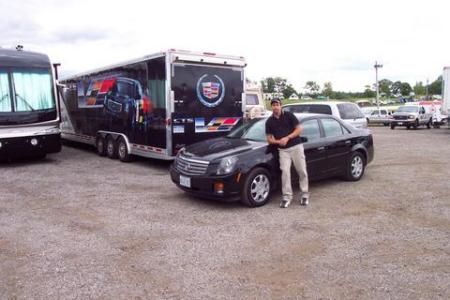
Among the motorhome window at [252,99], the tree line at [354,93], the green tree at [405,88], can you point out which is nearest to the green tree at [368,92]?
the tree line at [354,93]

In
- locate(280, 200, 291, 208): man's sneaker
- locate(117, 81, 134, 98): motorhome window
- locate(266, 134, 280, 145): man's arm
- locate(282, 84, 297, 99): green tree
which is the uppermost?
locate(282, 84, 297, 99): green tree

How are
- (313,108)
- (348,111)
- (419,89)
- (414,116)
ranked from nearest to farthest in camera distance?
1. (348,111)
2. (313,108)
3. (414,116)
4. (419,89)

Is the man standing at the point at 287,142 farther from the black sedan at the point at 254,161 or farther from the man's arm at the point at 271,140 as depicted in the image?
the black sedan at the point at 254,161

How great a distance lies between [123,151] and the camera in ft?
38.4

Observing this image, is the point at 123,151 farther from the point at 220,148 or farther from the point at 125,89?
the point at 220,148

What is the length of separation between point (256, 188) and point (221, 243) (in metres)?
1.73

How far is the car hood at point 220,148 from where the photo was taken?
6.79 m

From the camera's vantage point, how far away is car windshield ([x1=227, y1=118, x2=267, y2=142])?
7496 millimetres

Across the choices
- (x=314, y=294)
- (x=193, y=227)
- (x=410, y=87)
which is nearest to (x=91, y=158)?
(x=193, y=227)

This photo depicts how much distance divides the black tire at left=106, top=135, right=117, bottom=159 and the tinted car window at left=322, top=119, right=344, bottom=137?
635 centimetres

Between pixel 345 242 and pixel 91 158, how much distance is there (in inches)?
370

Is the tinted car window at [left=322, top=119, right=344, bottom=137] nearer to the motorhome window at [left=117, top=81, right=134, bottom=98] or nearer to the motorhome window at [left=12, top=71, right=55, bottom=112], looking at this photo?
the motorhome window at [left=117, top=81, right=134, bottom=98]

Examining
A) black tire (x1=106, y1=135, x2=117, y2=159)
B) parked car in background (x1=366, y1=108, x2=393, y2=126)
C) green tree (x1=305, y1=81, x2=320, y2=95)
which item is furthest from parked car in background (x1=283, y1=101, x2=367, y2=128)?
green tree (x1=305, y1=81, x2=320, y2=95)


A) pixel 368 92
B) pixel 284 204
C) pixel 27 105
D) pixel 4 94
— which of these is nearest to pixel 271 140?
pixel 284 204
